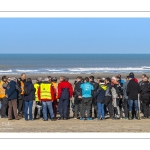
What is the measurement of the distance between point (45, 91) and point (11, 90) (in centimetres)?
123

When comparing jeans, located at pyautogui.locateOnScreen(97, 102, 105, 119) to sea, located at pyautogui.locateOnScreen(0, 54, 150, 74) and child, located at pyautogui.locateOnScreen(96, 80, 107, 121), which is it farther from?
sea, located at pyautogui.locateOnScreen(0, 54, 150, 74)

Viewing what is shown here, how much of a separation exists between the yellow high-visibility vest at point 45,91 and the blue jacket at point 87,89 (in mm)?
1214

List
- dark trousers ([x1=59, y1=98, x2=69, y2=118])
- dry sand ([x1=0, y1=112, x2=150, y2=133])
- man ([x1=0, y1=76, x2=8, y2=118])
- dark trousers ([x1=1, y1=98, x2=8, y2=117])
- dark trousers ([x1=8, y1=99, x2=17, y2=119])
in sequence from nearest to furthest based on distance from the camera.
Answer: dry sand ([x1=0, y1=112, x2=150, y2=133]) → dark trousers ([x1=8, y1=99, x2=17, y2=119]) → dark trousers ([x1=59, y1=98, x2=69, y2=118]) → man ([x1=0, y1=76, x2=8, y2=118]) → dark trousers ([x1=1, y1=98, x2=8, y2=117])

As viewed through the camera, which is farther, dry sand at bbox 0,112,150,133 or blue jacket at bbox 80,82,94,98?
blue jacket at bbox 80,82,94,98

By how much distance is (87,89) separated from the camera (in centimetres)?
1780

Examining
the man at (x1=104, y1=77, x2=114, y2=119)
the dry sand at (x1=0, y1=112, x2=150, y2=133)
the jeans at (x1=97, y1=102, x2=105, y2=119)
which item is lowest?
the dry sand at (x1=0, y1=112, x2=150, y2=133)

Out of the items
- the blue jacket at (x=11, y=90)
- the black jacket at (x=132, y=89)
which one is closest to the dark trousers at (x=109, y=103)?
the black jacket at (x=132, y=89)

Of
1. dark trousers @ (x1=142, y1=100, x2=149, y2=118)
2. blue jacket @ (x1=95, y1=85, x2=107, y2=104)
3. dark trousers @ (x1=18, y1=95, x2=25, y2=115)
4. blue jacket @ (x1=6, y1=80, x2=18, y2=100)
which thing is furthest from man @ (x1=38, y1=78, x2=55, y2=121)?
dark trousers @ (x1=142, y1=100, x2=149, y2=118)

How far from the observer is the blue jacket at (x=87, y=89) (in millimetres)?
17797

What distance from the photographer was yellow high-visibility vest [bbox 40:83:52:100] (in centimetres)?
1762

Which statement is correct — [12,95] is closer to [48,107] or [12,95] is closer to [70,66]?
[48,107]

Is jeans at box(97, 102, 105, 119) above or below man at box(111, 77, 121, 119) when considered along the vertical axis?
below

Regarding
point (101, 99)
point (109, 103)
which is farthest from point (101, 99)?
point (109, 103)
